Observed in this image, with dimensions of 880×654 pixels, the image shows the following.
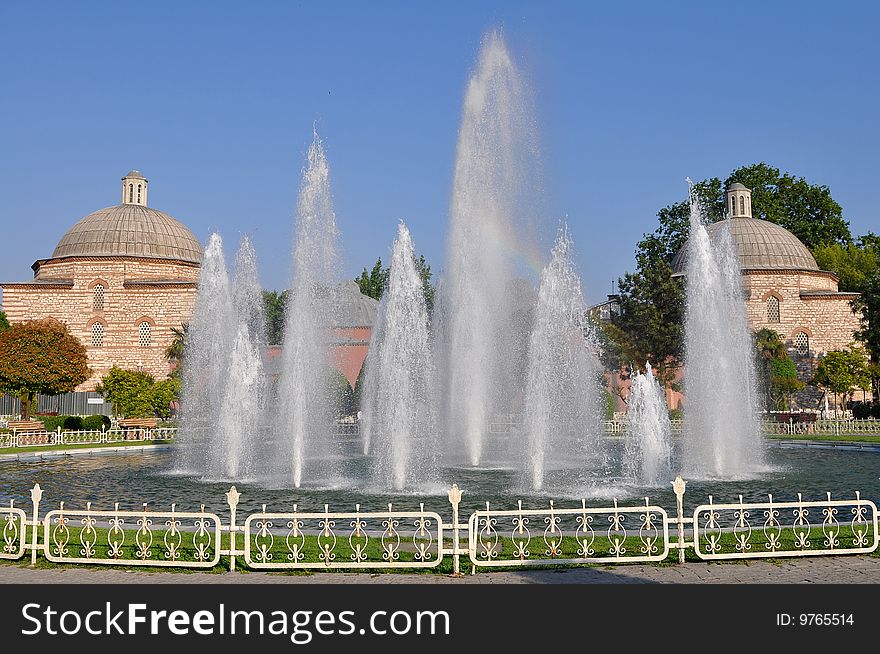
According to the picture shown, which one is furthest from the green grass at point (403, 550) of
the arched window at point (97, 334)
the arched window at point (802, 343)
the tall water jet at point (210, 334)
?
the arched window at point (97, 334)

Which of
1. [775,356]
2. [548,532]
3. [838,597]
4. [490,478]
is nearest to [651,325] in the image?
[775,356]

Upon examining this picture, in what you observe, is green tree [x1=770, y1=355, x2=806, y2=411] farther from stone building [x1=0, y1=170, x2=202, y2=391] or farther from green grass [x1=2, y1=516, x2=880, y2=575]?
stone building [x1=0, y1=170, x2=202, y2=391]

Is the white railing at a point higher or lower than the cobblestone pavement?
higher

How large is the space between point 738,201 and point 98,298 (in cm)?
4169

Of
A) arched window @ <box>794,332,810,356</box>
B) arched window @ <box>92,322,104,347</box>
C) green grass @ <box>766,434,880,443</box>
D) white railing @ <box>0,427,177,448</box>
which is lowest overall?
green grass @ <box>766,434,880,443</box>

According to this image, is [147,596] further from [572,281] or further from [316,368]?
[572,281]

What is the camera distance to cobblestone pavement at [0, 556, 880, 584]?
7203 millimetres

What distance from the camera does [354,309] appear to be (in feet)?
165

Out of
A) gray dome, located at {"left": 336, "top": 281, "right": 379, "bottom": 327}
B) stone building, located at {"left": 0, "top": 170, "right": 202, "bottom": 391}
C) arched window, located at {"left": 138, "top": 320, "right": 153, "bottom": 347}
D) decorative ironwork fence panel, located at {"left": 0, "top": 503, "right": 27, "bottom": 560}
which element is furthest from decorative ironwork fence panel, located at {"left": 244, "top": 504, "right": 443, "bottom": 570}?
arched window, located at {"left": 138, "top": 320, "right": 153, "bottom": 347}

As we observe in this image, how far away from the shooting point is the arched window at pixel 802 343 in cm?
4606

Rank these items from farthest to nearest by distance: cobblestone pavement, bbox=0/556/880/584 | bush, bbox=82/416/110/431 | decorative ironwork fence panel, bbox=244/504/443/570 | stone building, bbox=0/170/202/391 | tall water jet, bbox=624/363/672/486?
stone building, bbox=0/170/202/391, bush, bbox=82/416/110/431, tall water jet, bbox=624/363/672/486, decorative ironwork fence panel, bbox=244/504/443/570, cobblestone pavement, bbox=0/556/880/584

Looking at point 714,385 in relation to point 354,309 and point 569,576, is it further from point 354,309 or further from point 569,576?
point 354,309

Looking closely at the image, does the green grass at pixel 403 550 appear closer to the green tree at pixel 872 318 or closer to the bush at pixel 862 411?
the bush at pixel 862 411

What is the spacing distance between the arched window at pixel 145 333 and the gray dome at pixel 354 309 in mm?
11364
